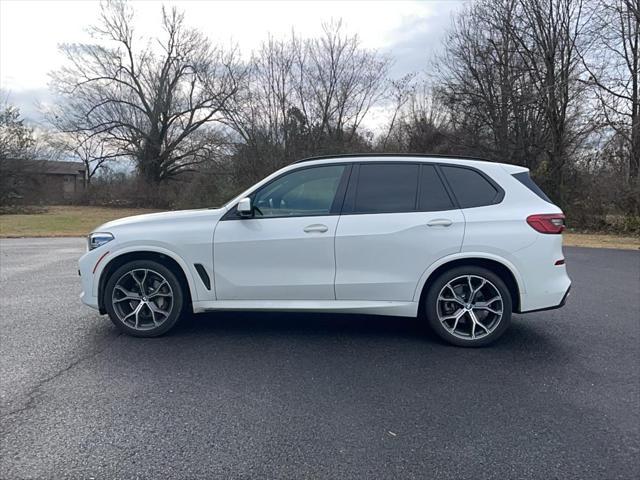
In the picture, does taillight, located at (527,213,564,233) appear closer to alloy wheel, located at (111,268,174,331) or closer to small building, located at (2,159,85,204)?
alloy wheel, located at (111,268,174,331)

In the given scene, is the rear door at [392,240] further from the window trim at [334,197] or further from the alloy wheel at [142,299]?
the alloy wheel at [142,299]

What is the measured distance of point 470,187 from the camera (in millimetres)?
4191

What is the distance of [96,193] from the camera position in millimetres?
38438

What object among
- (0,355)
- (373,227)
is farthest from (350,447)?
(0,355)

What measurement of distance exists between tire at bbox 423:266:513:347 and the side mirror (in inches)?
74.2

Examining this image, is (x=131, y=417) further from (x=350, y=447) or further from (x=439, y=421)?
(x=439, y=421)

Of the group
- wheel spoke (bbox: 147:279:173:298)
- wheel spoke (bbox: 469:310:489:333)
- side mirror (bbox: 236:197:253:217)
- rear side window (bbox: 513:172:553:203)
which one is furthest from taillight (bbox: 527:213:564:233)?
wheel spoke (bbox: 147:279:173:298)

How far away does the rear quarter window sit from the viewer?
4133mm

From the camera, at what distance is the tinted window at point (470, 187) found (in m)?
4.13

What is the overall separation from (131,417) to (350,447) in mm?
1444

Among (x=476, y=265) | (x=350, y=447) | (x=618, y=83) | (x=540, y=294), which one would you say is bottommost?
(x=350, y=447)

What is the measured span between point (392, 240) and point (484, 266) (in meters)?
0.94

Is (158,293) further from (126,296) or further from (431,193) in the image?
(431,193)

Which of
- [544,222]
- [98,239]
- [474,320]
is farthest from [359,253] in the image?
[98,239]
